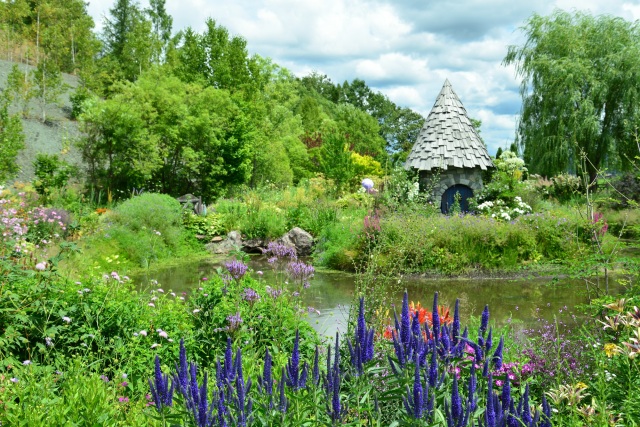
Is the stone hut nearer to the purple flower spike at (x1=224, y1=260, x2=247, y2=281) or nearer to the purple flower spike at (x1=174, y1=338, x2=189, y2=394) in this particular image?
the purple flower spike at (x1=224, y1=260, x2=247, y2=281)

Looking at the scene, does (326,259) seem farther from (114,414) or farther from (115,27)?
(115,27)

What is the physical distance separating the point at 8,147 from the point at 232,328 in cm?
1353

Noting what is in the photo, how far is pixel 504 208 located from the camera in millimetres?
13617

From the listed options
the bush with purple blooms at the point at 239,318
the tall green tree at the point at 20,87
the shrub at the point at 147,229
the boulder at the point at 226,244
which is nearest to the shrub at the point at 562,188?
the boulder at the point at 226,244

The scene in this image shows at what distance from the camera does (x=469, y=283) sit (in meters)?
9.38

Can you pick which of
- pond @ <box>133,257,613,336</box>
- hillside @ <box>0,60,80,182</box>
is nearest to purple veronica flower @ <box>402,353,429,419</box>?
pond @ <box>133,257,613,336</box>

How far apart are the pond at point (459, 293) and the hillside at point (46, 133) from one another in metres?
16.1

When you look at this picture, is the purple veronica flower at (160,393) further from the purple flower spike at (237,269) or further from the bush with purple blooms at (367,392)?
the purple flower spike at (237,269)

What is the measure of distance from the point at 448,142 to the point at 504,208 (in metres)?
2.18

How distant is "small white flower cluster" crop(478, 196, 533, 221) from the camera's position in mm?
13055

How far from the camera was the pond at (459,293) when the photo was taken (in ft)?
23.3

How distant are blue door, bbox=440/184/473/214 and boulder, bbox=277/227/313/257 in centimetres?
393

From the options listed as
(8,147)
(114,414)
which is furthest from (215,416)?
(8,147)

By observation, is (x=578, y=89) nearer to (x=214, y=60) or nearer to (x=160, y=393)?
(x=214, y=60)
